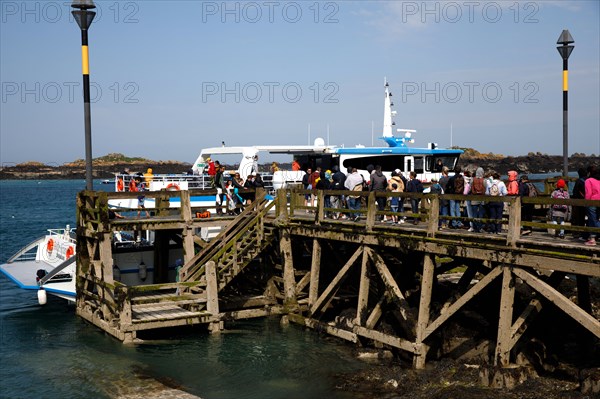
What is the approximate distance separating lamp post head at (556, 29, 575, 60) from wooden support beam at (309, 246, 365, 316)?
25.9 feet

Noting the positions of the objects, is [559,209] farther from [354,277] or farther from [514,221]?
[354,277]

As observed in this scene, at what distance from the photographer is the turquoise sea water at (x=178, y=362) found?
14547 mm

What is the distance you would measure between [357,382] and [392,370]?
2.92 ft

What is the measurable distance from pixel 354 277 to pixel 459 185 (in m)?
5.77

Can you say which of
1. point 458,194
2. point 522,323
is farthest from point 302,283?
point 522,323

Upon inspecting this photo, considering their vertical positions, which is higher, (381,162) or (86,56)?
(86,56)

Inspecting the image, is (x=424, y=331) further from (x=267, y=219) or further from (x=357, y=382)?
(x=267, y=219)

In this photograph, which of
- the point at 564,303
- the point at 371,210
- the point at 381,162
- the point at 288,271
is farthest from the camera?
the point at 381,162

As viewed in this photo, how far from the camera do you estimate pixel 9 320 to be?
73.2 ft

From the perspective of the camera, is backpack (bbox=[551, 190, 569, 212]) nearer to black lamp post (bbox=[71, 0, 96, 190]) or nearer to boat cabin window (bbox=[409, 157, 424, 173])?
boat cabin window (bbox=[409, 157, 424, 173])

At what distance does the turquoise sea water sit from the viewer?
47.7 feet

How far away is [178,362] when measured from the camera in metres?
16.2

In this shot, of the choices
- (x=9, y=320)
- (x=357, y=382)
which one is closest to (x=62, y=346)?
(x=9, y=320)

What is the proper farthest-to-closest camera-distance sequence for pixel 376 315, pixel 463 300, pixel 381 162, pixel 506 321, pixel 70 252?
pixel 381 162 < pixel 70 252 < pixel 376 315 < pixel 463 300 < pixel 506 321
